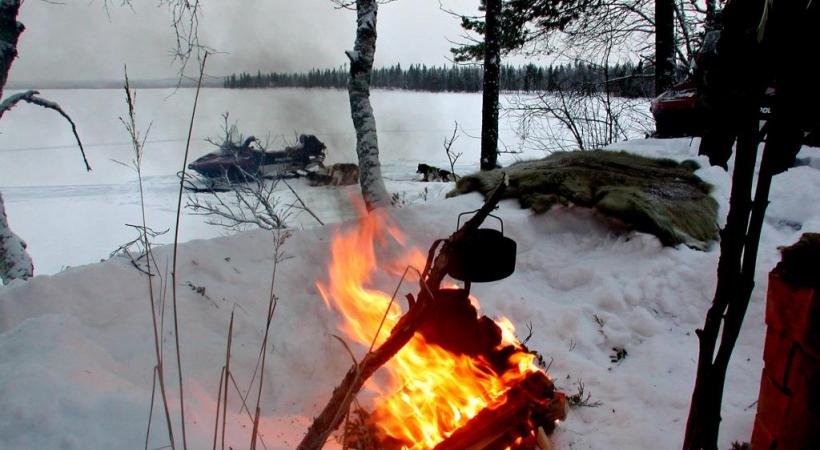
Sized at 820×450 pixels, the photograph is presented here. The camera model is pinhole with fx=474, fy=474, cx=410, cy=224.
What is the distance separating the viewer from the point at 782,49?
111 cm

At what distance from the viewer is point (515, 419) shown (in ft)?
6.42

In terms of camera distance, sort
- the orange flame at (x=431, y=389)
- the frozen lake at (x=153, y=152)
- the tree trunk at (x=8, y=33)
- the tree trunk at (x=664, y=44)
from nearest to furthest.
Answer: the orange flame at (x=431, y=389), the tree trunk at (x=8, y=33), the frozen lake at (x=153, y=152), the tree trunk at (x=664, y=44)

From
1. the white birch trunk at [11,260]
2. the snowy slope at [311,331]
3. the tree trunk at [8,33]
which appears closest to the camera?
the snowy slope at [311,331]

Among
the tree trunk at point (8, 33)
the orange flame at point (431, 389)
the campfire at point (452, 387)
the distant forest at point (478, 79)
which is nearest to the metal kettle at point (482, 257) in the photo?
the campfire at point (452, 387)

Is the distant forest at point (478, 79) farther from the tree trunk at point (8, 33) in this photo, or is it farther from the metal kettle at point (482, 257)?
the metal kettle at point (482, 257)

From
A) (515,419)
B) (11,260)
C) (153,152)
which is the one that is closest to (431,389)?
(515,419)

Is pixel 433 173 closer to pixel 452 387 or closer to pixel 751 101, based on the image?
pixel 452 387

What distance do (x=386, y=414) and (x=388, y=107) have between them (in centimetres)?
995

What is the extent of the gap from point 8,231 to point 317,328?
3912 mm

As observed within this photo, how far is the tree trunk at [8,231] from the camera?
449cm

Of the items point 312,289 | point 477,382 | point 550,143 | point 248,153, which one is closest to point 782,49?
point 477,382

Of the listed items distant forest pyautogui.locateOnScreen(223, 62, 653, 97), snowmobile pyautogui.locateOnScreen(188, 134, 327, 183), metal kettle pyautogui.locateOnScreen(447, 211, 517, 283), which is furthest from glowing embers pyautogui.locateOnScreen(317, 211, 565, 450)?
snowmobile pyautogui.locateOnScreen(188, 134, 327, 183)

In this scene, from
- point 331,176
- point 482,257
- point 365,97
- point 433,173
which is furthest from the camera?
point 433,173

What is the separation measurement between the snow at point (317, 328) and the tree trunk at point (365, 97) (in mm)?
1868
